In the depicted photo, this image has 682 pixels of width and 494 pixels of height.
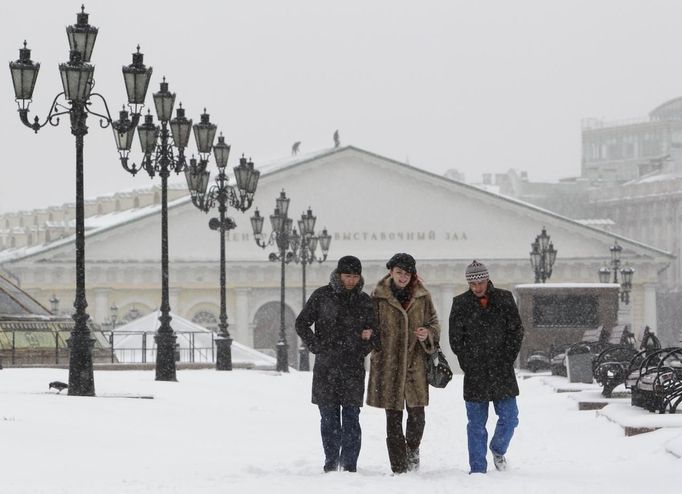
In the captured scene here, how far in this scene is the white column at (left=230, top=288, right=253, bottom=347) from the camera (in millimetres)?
73312

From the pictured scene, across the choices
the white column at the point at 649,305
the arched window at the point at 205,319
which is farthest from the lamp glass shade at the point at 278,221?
the white column at the point at 649,305

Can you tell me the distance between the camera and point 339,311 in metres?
11.6

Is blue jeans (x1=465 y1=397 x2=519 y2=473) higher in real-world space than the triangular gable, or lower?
lower

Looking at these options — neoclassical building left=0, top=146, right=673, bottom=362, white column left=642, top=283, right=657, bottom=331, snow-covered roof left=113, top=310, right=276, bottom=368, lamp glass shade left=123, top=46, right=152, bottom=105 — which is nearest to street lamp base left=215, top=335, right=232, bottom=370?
snow-covered roof left=113, top=310, right=276, bottom=368

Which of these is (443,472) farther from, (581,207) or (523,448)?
(581,207)

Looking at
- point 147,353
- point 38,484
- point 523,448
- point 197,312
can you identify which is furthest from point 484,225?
point 38,484

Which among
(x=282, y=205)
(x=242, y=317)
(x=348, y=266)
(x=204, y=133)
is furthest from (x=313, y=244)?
(x=348, y=266)

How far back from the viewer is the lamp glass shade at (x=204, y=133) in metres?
27.8

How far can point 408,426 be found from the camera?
11.8 m

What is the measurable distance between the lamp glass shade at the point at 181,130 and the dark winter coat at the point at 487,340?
14.2 metres

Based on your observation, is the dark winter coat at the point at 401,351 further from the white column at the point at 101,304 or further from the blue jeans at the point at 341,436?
the white column at the point at 101,304

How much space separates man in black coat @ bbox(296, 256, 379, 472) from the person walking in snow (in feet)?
0.32

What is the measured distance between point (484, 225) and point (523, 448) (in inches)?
2419

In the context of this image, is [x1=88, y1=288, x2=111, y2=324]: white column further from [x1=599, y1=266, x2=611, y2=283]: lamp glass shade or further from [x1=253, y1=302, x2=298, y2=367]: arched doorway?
[x1=599, y1=266, x2=611, y2=283]: lamp glass shade
